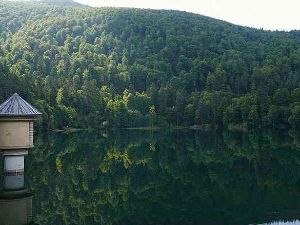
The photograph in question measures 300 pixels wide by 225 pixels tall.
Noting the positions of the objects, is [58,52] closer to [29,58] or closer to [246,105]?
[29,58]

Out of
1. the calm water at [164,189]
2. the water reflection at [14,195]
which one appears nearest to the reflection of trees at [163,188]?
the calm water at [164,189]

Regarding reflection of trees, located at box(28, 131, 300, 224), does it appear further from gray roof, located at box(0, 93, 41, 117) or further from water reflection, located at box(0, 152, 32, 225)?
gray roof, located at box(0, 93, 41, 117)

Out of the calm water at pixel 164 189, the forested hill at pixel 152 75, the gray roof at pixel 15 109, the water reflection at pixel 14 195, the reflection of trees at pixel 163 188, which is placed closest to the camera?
the water reflection at pixel 14 195

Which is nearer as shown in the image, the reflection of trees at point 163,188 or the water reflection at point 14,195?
the water reflection at point 14,195

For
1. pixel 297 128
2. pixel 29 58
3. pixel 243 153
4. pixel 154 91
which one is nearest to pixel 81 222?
pixel 243 153

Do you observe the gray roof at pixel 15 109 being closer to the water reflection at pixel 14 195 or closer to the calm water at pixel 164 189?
the water reflection at pixel 14 195
